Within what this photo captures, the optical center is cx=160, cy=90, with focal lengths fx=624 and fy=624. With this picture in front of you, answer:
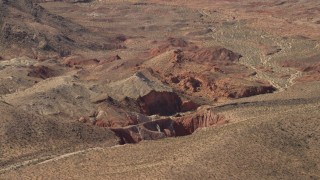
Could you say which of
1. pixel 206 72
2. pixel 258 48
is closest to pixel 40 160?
pixel 206 72

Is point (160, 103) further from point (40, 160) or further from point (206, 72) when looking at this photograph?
point (40, 160)

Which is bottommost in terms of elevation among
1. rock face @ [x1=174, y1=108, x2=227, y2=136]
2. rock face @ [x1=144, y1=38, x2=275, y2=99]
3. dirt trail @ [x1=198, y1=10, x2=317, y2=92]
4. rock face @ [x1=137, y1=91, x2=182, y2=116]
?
dirt trail @ [x1=198, y1=10, x2=317, y2=92]

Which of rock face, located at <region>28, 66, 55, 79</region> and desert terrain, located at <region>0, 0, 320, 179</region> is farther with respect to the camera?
rock face, located at <region>28, 66, 55, 79</region>

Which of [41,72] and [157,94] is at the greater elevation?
[157,94]

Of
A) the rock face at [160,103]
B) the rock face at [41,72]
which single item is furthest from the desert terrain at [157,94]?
the rock face at [41,72]

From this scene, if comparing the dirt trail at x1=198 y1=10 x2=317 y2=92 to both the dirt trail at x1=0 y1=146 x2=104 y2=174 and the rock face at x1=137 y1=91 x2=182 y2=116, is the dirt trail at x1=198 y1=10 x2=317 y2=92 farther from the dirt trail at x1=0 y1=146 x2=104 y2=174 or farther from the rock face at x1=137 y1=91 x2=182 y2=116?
the dirt trail at x1=0 y1=146 x2=104 y2=174

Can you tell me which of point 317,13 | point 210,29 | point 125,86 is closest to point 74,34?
point 210,29

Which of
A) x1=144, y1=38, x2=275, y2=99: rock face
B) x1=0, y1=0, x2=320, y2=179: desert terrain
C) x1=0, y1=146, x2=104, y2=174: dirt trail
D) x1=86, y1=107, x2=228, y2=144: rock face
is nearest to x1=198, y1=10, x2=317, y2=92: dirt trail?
x1=0, y1=0, x2=320, y2=179: desert terrain

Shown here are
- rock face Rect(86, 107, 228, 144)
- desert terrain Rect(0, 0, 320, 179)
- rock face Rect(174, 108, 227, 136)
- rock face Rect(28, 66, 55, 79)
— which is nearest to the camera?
desert terrain Rect(0, 0, 320, 179)
